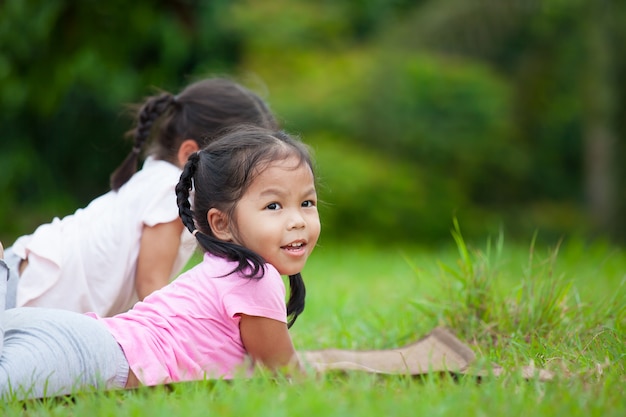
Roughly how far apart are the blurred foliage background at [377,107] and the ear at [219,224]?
7215mm

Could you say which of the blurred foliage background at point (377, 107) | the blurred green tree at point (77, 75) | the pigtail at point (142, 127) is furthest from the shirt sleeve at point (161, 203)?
the blurred foliage background at point (377, 107)

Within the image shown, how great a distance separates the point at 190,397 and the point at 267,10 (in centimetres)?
947

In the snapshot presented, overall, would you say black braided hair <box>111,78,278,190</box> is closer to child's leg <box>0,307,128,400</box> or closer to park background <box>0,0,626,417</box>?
child's leg <box>0,307,128,400</box>

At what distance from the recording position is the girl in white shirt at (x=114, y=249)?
2.90m

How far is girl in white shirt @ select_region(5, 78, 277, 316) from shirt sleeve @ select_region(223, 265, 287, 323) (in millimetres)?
732

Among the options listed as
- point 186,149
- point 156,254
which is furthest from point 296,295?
point 186,149

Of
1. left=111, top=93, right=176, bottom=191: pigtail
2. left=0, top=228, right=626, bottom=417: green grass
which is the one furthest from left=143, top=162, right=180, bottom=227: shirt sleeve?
left=0, top=228, right=626, bottom=417: green grass

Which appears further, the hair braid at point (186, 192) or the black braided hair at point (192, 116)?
the black braided hair at point (192, 116)

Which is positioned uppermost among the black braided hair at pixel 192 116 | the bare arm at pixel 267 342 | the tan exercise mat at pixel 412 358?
the black braided hair at pixel 192 116

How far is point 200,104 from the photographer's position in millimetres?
3191

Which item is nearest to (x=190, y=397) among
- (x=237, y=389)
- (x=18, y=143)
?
(x=237, y=389)

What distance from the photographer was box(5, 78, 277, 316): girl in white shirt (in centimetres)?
290

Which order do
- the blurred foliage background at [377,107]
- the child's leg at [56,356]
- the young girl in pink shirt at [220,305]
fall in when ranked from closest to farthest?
the child's leg at [56,356], the young girl in pink shirt at [220,305], the blurred foliage background at [377,107]

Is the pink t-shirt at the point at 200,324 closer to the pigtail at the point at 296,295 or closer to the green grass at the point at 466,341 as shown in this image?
the green grass at the point at 466,341
